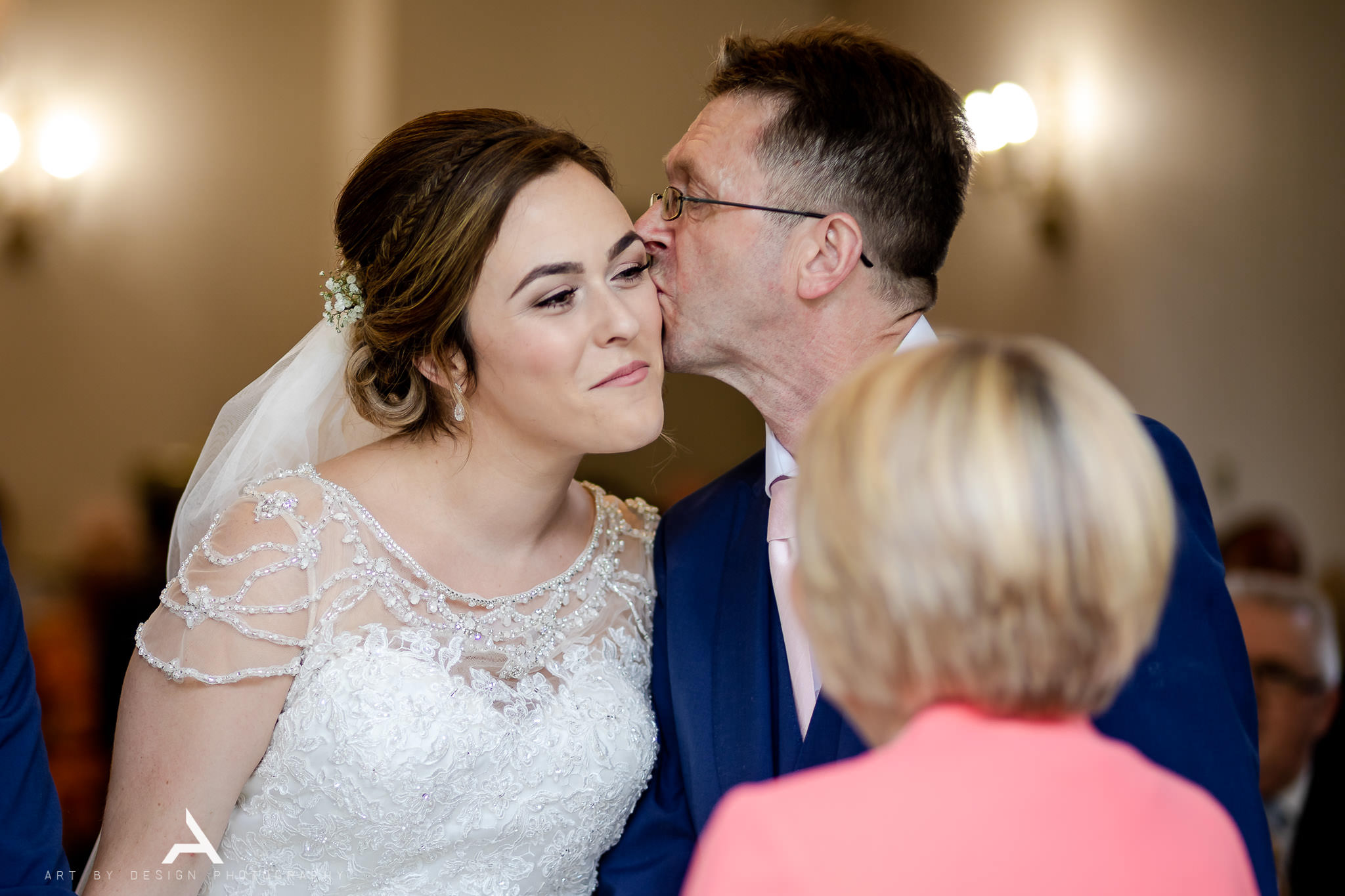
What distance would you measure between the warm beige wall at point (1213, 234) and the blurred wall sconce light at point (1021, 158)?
0.19 ft

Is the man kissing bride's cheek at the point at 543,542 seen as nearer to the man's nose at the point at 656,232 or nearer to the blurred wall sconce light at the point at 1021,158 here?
the man's nose at the point at 656,232

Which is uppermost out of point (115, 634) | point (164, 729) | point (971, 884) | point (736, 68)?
point (736, 68)

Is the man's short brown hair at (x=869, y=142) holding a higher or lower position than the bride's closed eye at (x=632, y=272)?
higher

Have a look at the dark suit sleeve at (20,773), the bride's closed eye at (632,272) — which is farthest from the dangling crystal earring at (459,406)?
the dark suit sleeve at (20,773)

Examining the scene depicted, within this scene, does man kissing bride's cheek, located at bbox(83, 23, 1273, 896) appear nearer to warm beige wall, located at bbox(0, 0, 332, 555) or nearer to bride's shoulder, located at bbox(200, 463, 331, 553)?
bride's shoulder, located at bbox(200, 463, 331, 553)

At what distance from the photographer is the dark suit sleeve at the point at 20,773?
1.38 m

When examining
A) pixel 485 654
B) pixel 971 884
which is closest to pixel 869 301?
pixel 485 654

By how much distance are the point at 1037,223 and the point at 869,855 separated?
4756 mm

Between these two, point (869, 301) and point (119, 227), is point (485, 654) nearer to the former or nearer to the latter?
point (869, 301)

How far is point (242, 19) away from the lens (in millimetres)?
5012

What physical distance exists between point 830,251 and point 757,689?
852mm

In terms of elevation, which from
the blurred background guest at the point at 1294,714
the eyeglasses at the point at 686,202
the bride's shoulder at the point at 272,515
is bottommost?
the blurred background guest at the point at 1294,714

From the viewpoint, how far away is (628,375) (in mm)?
2041

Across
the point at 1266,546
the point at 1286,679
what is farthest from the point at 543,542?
the point at 1266,546
